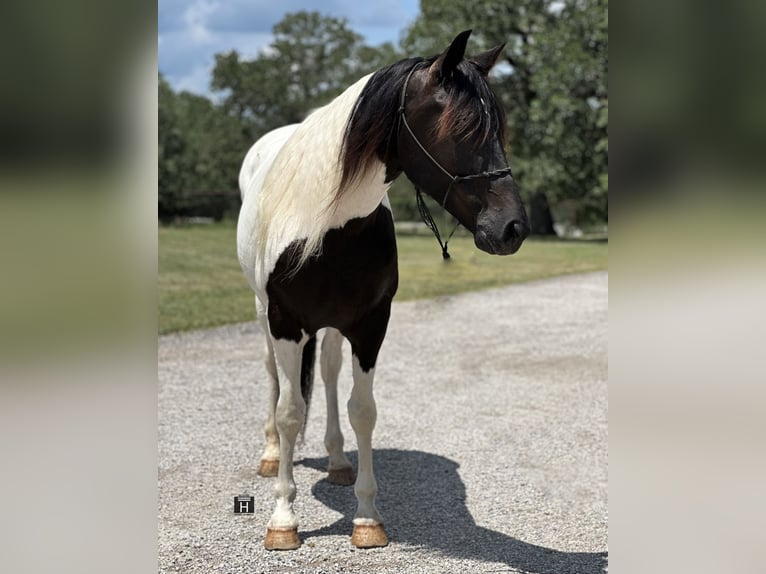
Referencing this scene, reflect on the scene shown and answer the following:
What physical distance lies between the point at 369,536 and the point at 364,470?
34 centimetres

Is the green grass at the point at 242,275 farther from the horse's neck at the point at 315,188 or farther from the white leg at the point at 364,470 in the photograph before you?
the horse's neck at the point at 315,188

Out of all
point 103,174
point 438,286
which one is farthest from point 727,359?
point 438,286

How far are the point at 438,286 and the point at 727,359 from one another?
39.3ft

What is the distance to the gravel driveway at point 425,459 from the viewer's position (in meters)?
3.42

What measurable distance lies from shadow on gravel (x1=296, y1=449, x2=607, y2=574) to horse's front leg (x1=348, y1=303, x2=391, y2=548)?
0.54 ft

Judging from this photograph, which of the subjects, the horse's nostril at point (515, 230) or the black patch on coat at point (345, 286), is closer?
the horse's nostril at point (515, 230)

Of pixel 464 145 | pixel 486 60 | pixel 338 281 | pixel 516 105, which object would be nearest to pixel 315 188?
pixel 338 281

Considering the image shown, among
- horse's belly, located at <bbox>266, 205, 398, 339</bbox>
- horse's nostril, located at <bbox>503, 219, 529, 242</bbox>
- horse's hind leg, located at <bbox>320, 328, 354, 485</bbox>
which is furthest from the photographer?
horse's hind leg, located at <bbox>320, 328, 354, 485</bbox>

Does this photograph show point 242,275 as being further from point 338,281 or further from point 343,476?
point 338,281

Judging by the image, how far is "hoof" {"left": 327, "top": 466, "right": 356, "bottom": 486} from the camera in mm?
4352

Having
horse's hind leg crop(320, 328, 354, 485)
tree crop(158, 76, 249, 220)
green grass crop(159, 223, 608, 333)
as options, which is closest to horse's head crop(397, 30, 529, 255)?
horse's hind leg crop(320, 328, 354, 485)

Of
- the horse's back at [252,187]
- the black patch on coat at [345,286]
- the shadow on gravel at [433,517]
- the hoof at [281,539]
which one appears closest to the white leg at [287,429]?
the hoof at [281,539]

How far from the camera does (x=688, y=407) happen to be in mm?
1531

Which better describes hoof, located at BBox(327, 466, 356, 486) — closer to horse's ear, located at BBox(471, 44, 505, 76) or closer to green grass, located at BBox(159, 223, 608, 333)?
horse's ear, located at BBox(471, 44, 505, 76)
